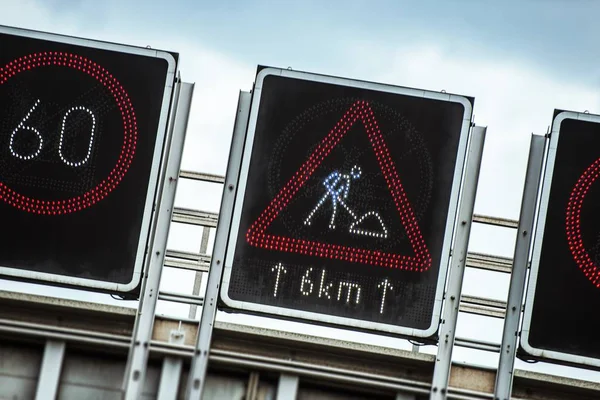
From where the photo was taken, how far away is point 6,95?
12688 mm

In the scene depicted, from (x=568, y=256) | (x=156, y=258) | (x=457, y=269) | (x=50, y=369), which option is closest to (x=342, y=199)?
(x=457, y=269)

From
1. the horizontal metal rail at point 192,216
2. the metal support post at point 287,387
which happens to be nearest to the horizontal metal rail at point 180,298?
the horizontal metal rail at point 192,216

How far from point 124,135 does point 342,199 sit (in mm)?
2538

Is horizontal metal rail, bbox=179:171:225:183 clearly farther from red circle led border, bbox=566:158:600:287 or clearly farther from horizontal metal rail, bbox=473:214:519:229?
red circle led border, bbox=566:158:600:287

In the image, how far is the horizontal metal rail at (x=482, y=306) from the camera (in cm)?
1314

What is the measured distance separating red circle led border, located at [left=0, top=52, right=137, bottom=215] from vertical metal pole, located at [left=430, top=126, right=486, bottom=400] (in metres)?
3.73

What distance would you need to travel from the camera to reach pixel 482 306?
45.5 feet

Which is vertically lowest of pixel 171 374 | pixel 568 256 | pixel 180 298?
pixel 171 374

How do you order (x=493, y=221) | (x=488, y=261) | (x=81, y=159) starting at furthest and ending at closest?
(x=488, y=261), (x=493, y=221), (x=81, y=159)

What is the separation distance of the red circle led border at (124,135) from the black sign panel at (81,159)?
0.01 metres

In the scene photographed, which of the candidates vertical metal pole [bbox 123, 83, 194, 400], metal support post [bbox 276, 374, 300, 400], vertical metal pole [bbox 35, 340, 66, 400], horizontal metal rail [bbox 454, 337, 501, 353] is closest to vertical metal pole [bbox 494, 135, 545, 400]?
horizontal metal rail [bbox 454, 337, 501, 353]

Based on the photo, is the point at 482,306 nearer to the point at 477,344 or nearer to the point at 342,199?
the point at 477,344

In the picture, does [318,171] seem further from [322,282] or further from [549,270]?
[549,270]

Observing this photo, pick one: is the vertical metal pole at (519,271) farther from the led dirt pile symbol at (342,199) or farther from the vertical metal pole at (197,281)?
the vertical metal pole at (197,281)
